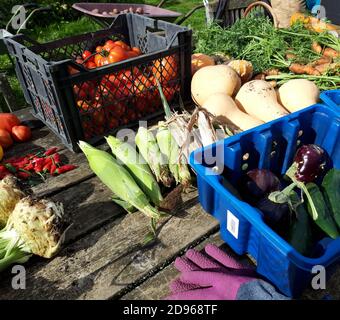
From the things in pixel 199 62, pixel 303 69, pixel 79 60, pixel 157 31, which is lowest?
pixel 303 69

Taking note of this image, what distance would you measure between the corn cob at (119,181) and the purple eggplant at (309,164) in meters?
0.62

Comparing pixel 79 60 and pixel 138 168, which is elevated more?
pixel 79 60

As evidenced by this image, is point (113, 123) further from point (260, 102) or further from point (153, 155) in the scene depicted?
point (260, 102)

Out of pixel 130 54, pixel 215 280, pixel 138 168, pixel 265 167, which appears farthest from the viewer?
pixel 130 54

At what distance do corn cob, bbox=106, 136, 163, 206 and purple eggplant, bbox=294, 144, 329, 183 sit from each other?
613 mm

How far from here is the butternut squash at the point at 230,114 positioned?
5.99 feet

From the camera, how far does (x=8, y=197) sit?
1.36 meters

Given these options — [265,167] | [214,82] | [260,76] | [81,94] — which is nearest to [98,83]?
[81,94]

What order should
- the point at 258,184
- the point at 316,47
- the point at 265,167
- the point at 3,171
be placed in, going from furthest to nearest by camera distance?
the point at 316,47 → the point at 3,171 → the point at 265,167 → the point at 258,184

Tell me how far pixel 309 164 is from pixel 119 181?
83 cm

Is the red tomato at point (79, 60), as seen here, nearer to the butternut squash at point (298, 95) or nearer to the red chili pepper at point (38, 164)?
the red chili pepper at point (38, 164)

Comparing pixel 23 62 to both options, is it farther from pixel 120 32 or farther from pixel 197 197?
pixel 197 197

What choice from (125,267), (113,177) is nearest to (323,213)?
(125,267)

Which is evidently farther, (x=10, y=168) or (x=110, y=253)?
(x=10, y=168)
